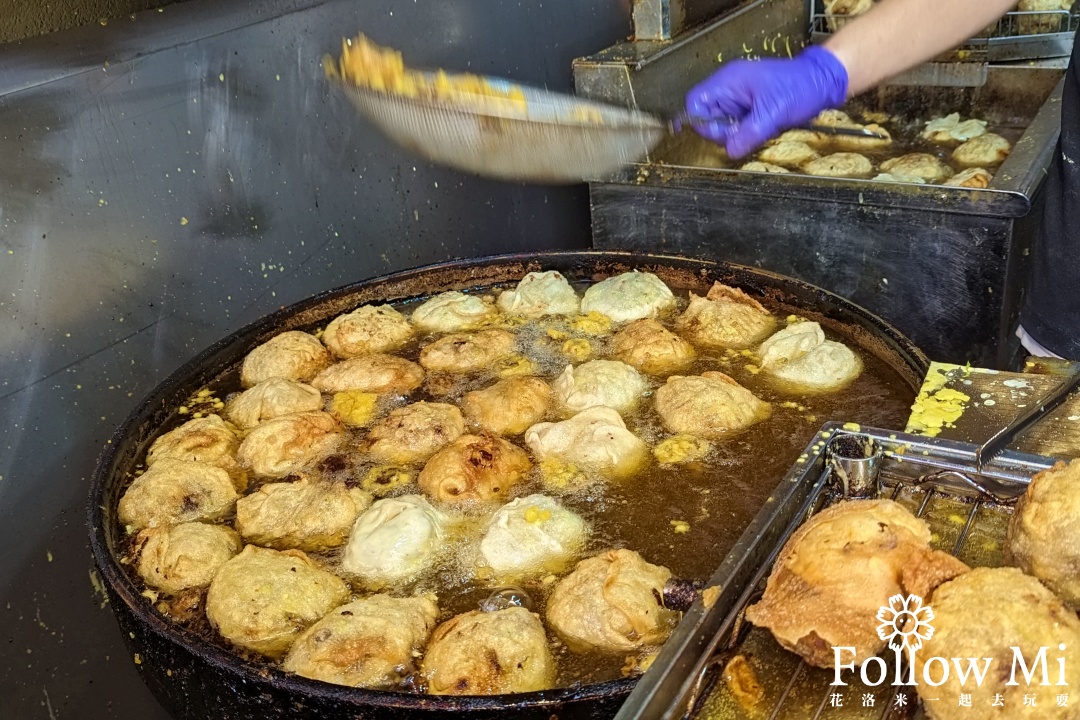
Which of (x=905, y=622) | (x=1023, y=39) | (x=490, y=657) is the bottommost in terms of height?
(x=490, y=657)

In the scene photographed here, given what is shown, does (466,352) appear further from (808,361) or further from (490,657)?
(490,657)

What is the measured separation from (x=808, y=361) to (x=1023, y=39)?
3593mm

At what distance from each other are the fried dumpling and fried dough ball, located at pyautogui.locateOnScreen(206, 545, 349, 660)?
3.41 feet

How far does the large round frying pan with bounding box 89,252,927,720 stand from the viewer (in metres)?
1.53

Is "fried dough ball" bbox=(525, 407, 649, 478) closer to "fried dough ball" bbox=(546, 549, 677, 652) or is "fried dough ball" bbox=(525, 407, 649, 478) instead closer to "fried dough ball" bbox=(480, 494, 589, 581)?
"fried dough ball" bbox=(480, 494, 589, 581)

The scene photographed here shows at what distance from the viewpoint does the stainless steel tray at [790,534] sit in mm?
963

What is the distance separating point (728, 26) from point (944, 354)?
2469 millimetres

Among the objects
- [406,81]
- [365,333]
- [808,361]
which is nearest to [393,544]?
[365,333]

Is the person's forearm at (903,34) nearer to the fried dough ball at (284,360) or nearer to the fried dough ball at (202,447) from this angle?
the fried dough ball at (284,360)

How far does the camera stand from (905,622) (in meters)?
1.04

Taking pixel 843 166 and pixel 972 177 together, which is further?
pixel 843 166

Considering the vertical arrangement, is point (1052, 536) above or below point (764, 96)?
below

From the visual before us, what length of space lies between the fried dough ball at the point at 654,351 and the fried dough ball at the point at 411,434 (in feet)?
2.07

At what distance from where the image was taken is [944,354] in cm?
355
